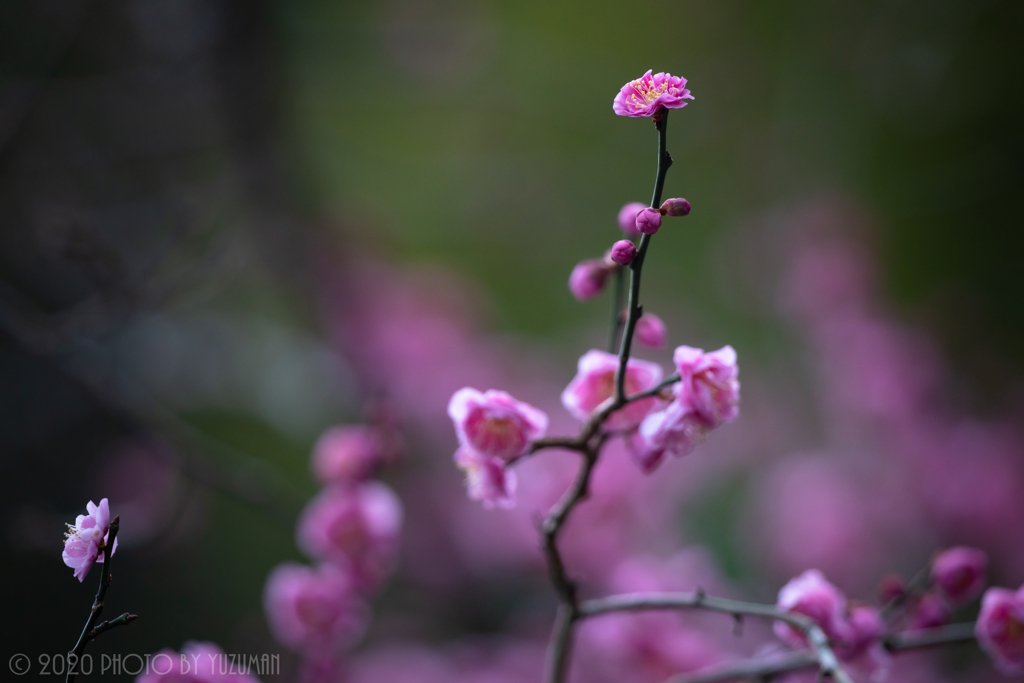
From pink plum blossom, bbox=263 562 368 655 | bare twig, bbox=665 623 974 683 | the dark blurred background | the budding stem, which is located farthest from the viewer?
the dark blurred background

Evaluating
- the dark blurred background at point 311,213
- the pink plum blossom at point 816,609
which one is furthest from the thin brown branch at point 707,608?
the dark blurred background at point 311,213

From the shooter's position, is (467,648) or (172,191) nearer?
(467,648)

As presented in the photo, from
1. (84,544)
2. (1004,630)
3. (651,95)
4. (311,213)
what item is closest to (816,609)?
(1004,630)

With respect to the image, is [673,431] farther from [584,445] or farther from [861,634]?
[861,634]

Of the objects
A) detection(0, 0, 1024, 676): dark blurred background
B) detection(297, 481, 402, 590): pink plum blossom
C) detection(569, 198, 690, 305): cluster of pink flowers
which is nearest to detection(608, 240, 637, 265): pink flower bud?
detection(569, 198, 690, 305): cluster of pink flowers

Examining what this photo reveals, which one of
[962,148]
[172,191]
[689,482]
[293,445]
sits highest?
[962,148]

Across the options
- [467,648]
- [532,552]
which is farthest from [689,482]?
[467,648]

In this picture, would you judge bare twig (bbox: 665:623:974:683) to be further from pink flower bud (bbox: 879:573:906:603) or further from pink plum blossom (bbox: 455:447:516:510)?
pink plum blossom (bbox: 455:447:516:510)

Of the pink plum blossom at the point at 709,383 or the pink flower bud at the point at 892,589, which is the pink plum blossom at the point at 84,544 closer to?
the pink plum blossom at the point at 709,383

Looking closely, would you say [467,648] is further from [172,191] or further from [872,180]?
[872,180]
